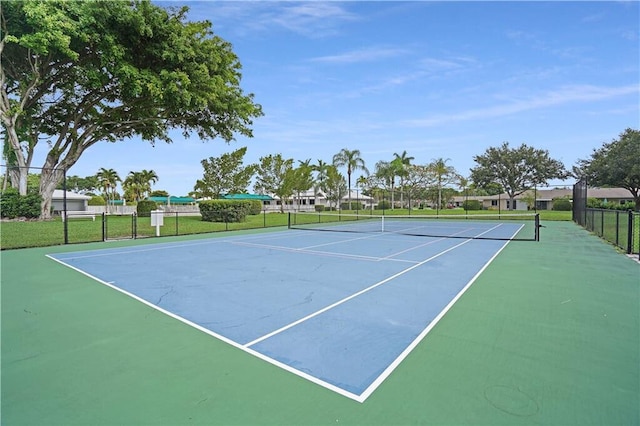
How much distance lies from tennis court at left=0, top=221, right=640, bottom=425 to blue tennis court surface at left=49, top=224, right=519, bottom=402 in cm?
3

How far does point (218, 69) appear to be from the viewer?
62.5 feet

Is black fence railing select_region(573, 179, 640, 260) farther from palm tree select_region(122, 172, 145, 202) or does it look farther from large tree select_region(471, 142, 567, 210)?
palm tree select_region(122, 172, 145, 202)

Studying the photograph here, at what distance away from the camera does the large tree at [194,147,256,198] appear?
3597cm

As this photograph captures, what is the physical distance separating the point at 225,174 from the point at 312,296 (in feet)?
109

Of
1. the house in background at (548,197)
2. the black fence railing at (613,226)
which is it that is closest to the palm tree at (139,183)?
the house in background at (548,197)

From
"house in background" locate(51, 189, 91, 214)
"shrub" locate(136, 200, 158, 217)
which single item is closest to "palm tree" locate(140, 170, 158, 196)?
"house in background" locate(51, 189, 91, 214)

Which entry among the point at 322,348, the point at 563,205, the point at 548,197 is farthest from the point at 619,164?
the point at 322,348

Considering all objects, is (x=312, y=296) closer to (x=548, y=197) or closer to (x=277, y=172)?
(x=277, y=172)

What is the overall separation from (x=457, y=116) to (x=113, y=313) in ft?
89.2

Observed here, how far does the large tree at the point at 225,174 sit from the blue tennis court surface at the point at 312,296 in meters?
26.7

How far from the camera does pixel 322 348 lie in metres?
3.29

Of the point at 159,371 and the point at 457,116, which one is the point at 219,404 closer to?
the point at 159,371

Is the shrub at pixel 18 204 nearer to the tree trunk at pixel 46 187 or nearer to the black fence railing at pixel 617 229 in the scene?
the tree trunk at pixel 46 187

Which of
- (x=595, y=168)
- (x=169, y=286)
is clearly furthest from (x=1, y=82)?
(x=595, y=168)
